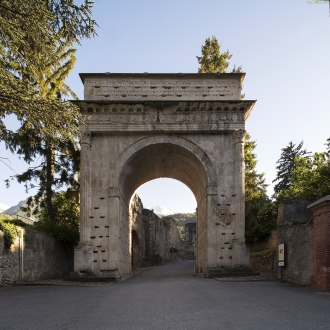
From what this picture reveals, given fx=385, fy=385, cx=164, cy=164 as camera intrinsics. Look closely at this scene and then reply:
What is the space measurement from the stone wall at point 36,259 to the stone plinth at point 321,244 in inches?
442

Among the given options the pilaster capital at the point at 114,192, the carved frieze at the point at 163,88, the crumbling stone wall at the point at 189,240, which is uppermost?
the carved frieze at the point at 163,88

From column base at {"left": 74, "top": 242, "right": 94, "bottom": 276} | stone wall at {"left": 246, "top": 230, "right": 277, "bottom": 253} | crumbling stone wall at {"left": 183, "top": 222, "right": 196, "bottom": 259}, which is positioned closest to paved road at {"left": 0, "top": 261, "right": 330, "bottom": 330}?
column base at {"left": 74, "top": 242, "right": 94, "bottom": 276}

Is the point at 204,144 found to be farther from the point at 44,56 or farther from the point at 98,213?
the point at 44,56

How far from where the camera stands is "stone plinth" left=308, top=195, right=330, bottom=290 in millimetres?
10469

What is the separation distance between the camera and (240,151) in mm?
18859

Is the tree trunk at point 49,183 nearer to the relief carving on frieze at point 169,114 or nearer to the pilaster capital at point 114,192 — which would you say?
the relief carving on frieze at point 169,114

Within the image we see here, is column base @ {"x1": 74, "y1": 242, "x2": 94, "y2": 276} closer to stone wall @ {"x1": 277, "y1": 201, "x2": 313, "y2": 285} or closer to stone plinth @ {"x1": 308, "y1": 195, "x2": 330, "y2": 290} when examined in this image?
Result: stone wall @ {"x1": 277, "y1": 201, "x2": 313, "y2": 285}

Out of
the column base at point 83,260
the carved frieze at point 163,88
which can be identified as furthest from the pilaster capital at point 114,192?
the carved frieze at point 163,88

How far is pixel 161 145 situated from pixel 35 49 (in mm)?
9893

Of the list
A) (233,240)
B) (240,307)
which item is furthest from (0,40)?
(233,240)

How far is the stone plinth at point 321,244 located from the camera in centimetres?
1047

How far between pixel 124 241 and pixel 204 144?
693cm

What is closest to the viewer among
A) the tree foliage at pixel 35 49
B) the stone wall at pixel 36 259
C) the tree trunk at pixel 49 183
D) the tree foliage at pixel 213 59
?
the tree foliage at pixel 35 49

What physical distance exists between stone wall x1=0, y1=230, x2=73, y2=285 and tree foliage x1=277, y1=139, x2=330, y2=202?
1192 centimetres
